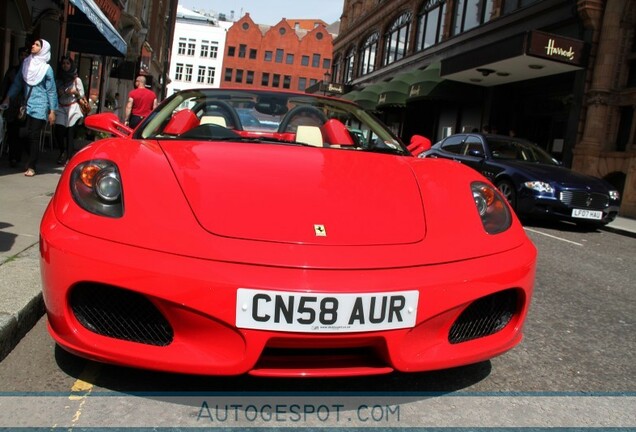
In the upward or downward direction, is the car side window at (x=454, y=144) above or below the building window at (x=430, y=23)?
below

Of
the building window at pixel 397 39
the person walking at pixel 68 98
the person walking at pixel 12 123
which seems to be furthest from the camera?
the building window at pixel 397 39

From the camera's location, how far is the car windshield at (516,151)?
9.18 metres

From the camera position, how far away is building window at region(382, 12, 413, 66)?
27.4 metres

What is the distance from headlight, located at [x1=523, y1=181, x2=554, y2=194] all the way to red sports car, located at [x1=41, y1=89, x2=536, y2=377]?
19.2 ft

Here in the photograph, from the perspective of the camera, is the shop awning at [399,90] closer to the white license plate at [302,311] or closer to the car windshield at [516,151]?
the car windshield at [516,151]

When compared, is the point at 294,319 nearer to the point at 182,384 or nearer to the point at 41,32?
the point at 182,384

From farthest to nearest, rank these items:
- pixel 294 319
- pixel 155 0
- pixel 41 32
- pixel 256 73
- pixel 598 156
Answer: pixel 256 73 < pixel 155 0 < pixel 598 156 < pixel 41 32 < pixel 294 319

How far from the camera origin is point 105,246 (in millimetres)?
1855

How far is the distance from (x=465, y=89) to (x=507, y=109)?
165 cm

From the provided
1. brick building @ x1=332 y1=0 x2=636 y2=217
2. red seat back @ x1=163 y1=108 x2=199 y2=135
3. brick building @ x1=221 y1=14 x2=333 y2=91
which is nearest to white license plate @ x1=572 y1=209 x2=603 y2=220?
brick building @ x1=332 y1=0 x2=636 y2=217

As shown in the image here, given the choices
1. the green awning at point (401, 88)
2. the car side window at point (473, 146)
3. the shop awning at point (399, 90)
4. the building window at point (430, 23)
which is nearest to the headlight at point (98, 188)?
the car side window at point (473, 146)

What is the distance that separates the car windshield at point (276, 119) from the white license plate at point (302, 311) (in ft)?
4.80

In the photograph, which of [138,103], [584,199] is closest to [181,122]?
[584,199]

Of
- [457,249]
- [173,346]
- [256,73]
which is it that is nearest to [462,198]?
[457,249]
